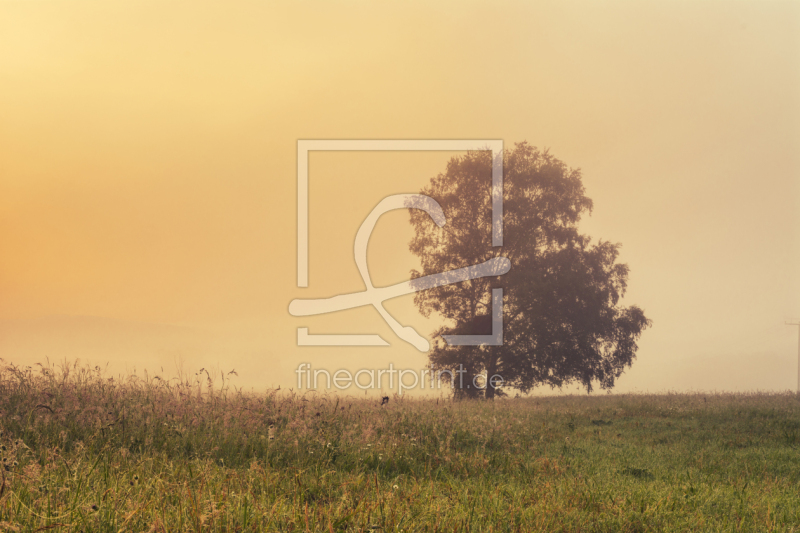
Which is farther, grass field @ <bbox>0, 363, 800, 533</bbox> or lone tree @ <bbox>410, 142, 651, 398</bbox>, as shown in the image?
lone tree @ <bbox>410, 142, 651, 398</bbox>

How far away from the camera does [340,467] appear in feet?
22.1

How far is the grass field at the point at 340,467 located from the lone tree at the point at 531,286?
966cm

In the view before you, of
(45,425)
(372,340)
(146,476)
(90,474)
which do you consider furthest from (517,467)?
(372,340)

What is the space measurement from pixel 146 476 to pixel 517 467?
469cm

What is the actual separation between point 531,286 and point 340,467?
15.6 metres

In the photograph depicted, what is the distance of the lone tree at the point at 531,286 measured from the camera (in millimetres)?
21875

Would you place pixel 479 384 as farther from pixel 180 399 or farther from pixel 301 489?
pixel 301 489

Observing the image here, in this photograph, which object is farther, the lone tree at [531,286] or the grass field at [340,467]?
the lone tree at [531,286]

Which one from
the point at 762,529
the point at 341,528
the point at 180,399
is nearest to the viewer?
the point at 341,528

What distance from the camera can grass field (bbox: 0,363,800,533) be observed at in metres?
4.37

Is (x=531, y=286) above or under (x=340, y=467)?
above

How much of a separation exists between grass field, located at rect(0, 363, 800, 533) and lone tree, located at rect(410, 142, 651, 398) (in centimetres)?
966

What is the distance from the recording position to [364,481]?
6023 mm

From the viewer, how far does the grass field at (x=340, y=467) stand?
4367 mm
